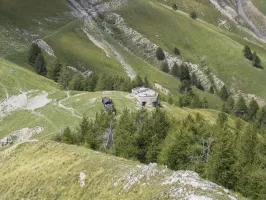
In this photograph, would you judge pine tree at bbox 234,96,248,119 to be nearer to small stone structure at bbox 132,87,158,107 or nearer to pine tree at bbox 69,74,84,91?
pine tree at bbox 69,74,84,91

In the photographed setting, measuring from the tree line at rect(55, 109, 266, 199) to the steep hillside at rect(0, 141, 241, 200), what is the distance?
2277cm

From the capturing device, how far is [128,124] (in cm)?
Answer: 7600

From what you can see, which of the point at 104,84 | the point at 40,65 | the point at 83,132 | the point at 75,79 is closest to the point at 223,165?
the point at 83,132

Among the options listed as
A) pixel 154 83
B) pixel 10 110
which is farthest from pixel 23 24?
pixel 10 110

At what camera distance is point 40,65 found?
16612 centimetres

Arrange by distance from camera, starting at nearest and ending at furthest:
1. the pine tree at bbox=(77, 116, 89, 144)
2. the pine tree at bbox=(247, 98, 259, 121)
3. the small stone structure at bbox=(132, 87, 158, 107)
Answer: the pine tree at bbox=(77, 116, 89, 144)
the small stone structure at bbox=(132, 87, 158, 107)
the pine tree at bbox=(247, 98, 259, 121)

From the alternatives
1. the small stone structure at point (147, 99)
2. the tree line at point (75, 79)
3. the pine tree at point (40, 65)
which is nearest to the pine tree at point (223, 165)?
the small stone structure at point (147, 99)

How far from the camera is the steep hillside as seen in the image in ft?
102

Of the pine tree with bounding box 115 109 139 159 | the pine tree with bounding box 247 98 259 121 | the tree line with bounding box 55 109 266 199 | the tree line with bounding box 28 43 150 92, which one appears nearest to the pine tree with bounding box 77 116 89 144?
the tree line with bounding box 55 109 266 199

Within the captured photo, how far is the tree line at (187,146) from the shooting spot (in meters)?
57.5

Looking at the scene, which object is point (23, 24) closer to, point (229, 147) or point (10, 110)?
point (10, 110)

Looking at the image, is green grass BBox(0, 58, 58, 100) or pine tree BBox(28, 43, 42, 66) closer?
green grass BBox(0, 58, 58, 100)

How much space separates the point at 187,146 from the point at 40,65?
114 meters

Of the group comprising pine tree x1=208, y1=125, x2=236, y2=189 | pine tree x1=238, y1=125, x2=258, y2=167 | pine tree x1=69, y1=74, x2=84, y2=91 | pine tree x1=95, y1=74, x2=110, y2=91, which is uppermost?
pine tree x1=208, y1=125, x2=236, y2=189
